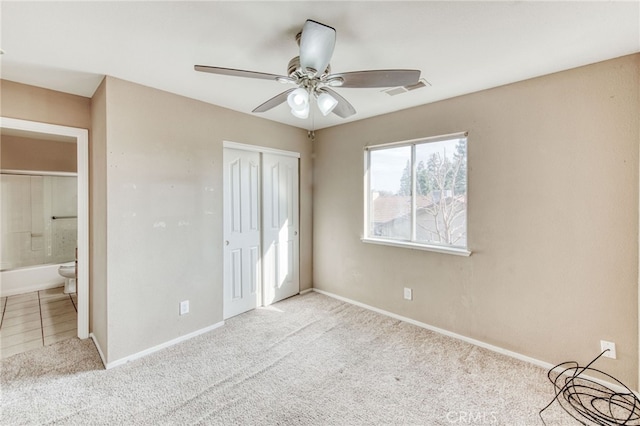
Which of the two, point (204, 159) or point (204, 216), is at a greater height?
point (204, 159)

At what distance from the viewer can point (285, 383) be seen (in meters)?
2.07

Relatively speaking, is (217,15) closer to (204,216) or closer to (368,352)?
(204,216)

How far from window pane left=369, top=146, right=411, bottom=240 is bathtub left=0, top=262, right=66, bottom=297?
5.00m

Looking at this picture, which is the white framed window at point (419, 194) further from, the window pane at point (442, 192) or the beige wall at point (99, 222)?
the beige wall at point (99, 222)

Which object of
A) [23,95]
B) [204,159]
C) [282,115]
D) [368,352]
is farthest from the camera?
[282,115]

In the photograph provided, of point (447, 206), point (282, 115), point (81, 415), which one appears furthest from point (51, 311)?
point (447, 206)

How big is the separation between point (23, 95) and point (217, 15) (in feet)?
6.92

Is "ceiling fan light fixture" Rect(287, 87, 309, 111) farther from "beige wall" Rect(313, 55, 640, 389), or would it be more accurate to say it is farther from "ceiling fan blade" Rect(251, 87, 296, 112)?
"beige wall" Rect(313, 55, 640, 389)

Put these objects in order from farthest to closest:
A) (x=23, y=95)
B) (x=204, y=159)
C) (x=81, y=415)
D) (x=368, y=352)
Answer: (x=204, y=159)
(x=368, y=352)
(x=23, y=95)
(x=81, y=415)

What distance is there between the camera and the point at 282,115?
331 cm

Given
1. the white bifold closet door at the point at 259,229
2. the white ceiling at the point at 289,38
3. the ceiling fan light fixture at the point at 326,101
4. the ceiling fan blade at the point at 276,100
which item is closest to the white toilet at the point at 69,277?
the white bifold closet door at the point at 259,229

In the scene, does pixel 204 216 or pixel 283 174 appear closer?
pixel 204 216

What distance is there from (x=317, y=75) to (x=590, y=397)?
2.80m

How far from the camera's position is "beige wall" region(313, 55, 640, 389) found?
1942mm
